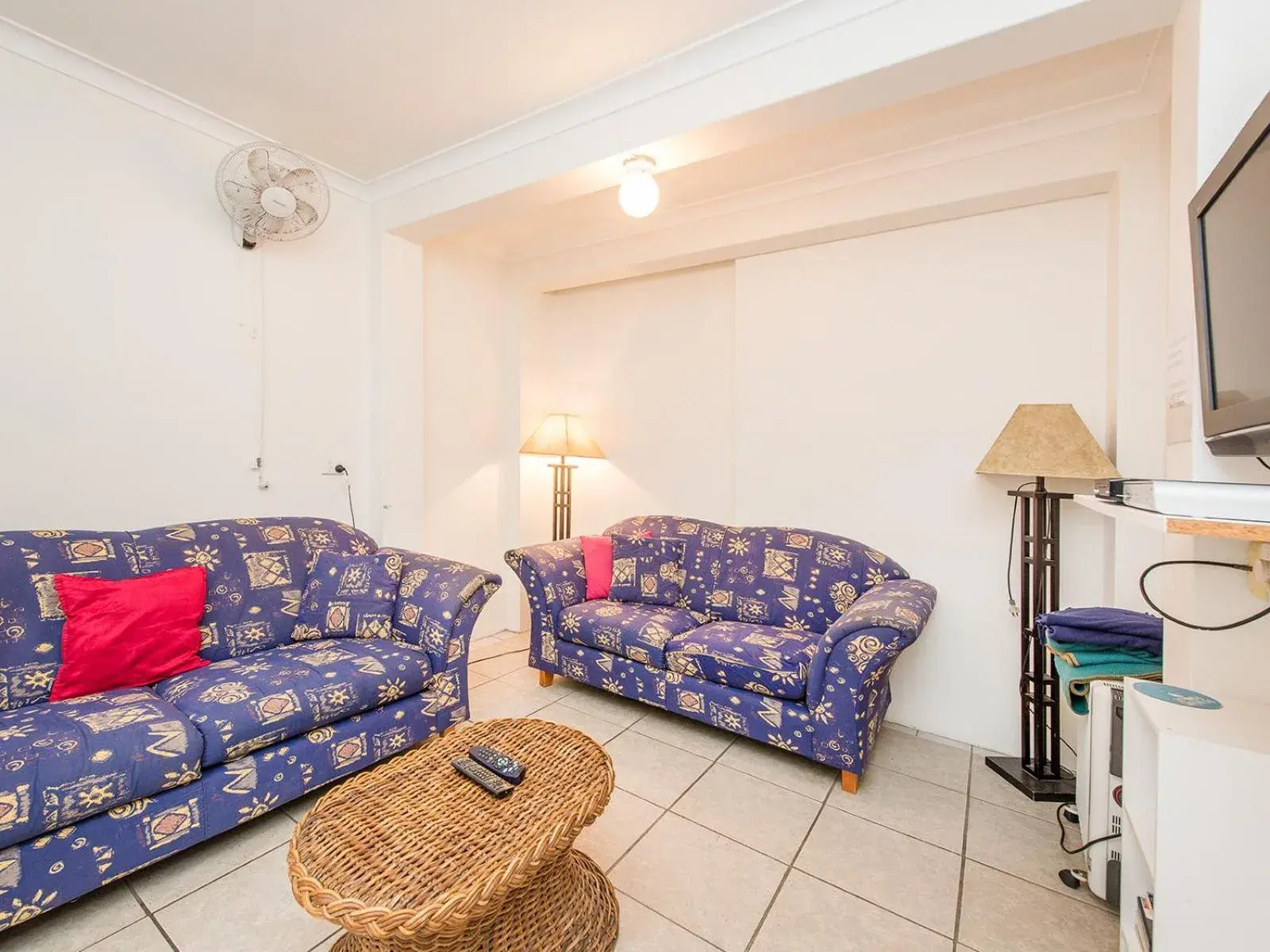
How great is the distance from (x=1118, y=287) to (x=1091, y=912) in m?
2.06

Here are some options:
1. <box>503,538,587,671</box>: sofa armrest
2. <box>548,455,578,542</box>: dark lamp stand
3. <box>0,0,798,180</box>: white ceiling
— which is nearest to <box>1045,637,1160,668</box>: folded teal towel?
<box>503,538,587,671</box>: sofa armrest

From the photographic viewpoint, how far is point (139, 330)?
7.72ft

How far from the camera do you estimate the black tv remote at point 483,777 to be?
54.3 inches

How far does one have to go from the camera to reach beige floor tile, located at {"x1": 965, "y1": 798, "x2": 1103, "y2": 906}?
5.57ft

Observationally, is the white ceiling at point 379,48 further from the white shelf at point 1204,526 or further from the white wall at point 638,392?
the white shelf at point 1204,526

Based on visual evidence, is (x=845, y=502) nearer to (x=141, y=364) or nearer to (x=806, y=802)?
(x=806, y=802)

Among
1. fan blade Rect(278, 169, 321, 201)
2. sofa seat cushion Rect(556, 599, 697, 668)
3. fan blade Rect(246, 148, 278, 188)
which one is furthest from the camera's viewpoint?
sofa seat cushion Rect(556, 599, 697, 668)

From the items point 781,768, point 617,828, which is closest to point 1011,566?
point 781,768

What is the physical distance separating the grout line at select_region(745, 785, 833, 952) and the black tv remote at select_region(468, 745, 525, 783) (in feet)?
2.37

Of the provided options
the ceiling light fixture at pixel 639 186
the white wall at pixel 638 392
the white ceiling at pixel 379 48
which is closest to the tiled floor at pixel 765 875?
the white wall at pixel 638 392

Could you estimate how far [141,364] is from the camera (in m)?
2.36

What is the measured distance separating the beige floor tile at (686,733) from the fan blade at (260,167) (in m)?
2.87

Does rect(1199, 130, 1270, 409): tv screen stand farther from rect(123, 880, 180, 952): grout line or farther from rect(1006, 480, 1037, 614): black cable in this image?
rect(123, 880, 180, 952): grout line

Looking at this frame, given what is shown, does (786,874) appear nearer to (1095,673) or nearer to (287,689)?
(1095,673)
